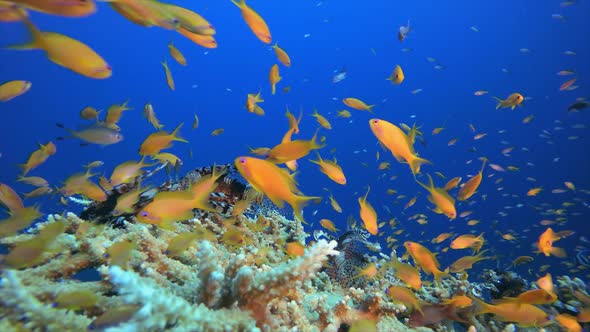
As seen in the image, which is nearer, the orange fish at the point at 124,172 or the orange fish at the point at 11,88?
the orange fish at the point at 11,88

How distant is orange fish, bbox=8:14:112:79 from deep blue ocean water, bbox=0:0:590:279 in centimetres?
4327

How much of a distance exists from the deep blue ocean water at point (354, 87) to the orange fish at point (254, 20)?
137 ft

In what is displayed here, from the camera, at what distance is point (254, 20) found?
11.0ft

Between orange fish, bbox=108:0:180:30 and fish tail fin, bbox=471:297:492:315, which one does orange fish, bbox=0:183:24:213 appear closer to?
orange fish, bbox=108:0:180:30

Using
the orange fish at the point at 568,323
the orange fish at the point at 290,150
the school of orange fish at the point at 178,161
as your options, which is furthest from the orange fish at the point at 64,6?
the orange fish at the point at 568,323

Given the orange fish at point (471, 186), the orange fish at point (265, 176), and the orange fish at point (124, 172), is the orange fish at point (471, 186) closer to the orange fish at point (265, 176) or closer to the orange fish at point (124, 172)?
the orange fish at point (265, 176)

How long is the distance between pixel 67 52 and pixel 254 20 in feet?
6.41

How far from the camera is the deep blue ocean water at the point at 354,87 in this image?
51.3 meters

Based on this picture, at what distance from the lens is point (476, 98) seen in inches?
2309

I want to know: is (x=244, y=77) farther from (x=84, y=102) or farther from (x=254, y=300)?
(x=254, y=300)

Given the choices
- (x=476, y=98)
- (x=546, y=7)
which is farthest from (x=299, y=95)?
(x=546, y=7)

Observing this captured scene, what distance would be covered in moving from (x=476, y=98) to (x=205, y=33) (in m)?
66.8

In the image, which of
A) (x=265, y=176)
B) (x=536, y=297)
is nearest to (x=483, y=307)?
(x=536, y=297)

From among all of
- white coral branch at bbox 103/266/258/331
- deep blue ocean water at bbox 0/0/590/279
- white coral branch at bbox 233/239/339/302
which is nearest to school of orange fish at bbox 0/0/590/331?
white coral branch at bbox 233/239/339/302
